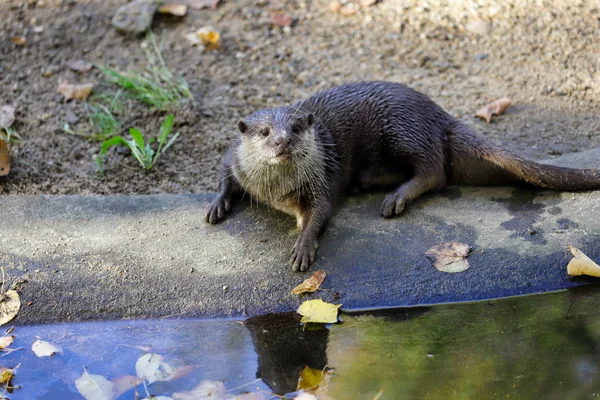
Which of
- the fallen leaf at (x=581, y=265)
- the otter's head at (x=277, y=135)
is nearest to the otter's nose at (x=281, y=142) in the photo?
the otter's head at (x=277, y=135)

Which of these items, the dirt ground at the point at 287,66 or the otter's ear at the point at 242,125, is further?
the dirt ground at the point at 287,66

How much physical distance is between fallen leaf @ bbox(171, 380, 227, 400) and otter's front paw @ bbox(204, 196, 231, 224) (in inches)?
31.4

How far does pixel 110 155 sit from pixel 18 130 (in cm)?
52

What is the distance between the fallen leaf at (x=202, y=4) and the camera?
4547 mm

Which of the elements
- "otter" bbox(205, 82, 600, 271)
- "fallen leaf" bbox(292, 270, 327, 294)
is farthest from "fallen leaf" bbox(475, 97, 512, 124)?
"fallen leaf" bbox(292, 270, 327, 294)

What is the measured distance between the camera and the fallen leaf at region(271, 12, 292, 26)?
4.47 m

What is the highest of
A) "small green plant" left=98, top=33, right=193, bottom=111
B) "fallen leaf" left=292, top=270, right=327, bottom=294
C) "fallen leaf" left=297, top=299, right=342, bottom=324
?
"small green plant" left=98, top=33, right=193, bottom=111

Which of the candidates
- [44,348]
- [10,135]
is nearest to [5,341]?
[44,348]

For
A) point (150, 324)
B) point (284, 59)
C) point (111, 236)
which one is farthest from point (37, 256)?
point (284, 59)

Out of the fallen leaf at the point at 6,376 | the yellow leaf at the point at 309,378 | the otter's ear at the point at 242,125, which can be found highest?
the otter's ear at the point at 242,125

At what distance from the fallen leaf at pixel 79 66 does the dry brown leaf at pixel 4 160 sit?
3.32 feet

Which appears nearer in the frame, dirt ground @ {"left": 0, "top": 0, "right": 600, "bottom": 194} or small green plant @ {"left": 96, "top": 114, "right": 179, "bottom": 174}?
small green plant @ {"left": 96, "top": 114, "right": 179, "bottom": 174}

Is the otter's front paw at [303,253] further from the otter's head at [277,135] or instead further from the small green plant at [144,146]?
the small green plant at [144,146]

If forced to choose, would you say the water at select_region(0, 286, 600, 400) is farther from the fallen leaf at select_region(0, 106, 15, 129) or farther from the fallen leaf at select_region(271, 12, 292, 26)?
the fallen leaf at select_region(271, 12, 292, 26)
